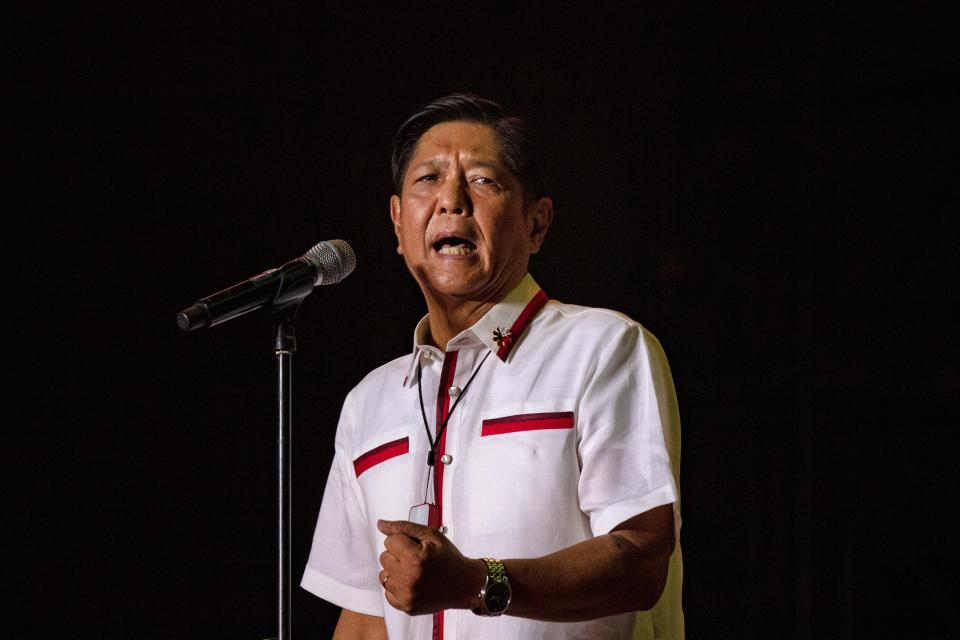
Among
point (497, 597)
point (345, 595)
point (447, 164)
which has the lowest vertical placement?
point (345, 595)

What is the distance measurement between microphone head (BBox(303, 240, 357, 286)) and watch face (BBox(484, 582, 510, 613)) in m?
0.58

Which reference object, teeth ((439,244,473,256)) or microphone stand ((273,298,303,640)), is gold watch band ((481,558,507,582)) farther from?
teeth ((439,244,473,256))

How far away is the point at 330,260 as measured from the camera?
179 cm

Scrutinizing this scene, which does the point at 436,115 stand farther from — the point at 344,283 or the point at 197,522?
the point at 197,522

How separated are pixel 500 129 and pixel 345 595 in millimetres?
1006

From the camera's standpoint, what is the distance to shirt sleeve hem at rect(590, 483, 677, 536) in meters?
1.75

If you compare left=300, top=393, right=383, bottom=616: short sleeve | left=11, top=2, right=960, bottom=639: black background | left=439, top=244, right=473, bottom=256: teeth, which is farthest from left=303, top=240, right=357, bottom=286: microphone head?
left=11, top=2, right=960, bottom=639: black background

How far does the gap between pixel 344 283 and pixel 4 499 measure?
0.95 metres

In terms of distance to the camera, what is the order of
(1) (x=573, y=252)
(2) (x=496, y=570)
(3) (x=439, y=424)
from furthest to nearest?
(1) (x=573, y=252), (3) (x=439, y=424), (2) (x=496, y=570)

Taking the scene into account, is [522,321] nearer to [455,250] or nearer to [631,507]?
[455,250]

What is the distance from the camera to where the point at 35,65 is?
2545 millimetres

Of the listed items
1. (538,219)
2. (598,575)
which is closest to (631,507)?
(598,575)

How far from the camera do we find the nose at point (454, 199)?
6.73ft

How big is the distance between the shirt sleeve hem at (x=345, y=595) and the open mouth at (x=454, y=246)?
0.72 metres
